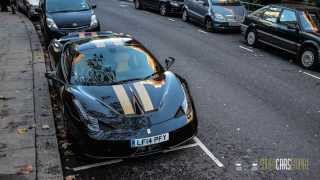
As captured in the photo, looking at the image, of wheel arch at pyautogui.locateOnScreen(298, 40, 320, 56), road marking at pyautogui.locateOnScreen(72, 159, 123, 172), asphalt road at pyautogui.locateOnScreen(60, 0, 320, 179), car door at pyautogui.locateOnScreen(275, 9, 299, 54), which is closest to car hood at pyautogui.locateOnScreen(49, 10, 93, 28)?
asphalt road at pyautogui.locateOnScreen(60, 0, 320, 179)

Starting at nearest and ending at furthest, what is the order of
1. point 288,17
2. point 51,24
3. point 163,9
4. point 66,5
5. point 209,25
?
point 288,17
point 51,24
point 66,5
point 209,25
point 163,9

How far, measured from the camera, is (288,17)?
13062mm

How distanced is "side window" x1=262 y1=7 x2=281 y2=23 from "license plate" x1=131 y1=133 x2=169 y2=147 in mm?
8884

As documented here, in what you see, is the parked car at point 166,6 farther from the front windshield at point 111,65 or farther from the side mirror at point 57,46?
the front windshield at point 111,65

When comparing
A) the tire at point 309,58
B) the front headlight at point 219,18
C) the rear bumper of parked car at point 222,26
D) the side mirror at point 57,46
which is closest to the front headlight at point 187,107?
the side mirror at point 57,46

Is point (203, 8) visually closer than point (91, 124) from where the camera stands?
No

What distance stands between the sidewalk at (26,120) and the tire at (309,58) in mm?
7163

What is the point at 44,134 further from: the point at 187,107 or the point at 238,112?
the point at 238,112

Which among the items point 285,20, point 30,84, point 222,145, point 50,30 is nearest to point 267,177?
point 222,145

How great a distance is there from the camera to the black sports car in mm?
5863

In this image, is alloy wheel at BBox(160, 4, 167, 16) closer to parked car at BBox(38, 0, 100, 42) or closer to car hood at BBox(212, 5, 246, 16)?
car hood at BBox(212, 5, 246, 16)

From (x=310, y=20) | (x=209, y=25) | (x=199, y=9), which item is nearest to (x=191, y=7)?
(x=199, y=9)

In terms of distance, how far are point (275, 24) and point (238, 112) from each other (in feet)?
20.6

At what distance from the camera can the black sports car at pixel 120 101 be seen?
5863mm
